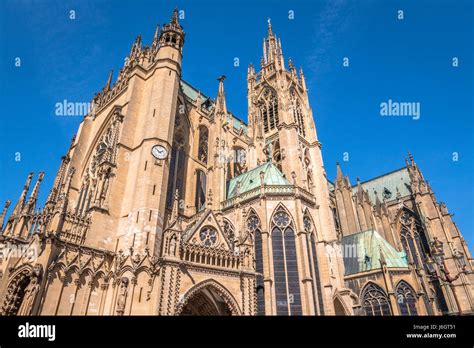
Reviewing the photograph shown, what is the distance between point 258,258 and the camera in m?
22.5

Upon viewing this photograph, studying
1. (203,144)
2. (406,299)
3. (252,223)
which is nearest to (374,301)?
(406,299)

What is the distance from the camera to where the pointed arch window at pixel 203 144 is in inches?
1304

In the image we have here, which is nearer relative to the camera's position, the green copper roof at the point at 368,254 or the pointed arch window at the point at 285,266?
the pointed arch window at the point at 285,266

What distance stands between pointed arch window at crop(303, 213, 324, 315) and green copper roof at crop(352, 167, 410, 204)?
30356 mm

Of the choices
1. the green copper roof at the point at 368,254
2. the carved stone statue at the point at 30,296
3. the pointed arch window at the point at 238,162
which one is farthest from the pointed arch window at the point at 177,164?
the green copper roof at the point at 368,254

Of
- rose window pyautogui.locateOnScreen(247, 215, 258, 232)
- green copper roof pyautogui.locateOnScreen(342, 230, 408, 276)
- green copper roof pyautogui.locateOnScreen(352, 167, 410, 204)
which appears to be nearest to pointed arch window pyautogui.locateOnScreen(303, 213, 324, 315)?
rose window pyautogui.locateOnScreen(247, 215, 258, 232)

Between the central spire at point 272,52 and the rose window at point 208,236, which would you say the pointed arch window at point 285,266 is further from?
the central spire at point 272,52

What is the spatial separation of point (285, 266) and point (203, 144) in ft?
57.7

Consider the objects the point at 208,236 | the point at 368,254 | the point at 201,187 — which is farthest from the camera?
the point at 201,187

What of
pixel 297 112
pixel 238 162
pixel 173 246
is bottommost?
pixel 173 246

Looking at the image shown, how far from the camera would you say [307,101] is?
140ft

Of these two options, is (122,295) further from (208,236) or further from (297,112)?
(297,112)

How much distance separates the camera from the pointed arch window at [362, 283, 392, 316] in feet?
84.2

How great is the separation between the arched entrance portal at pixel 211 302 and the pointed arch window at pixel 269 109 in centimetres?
2580
